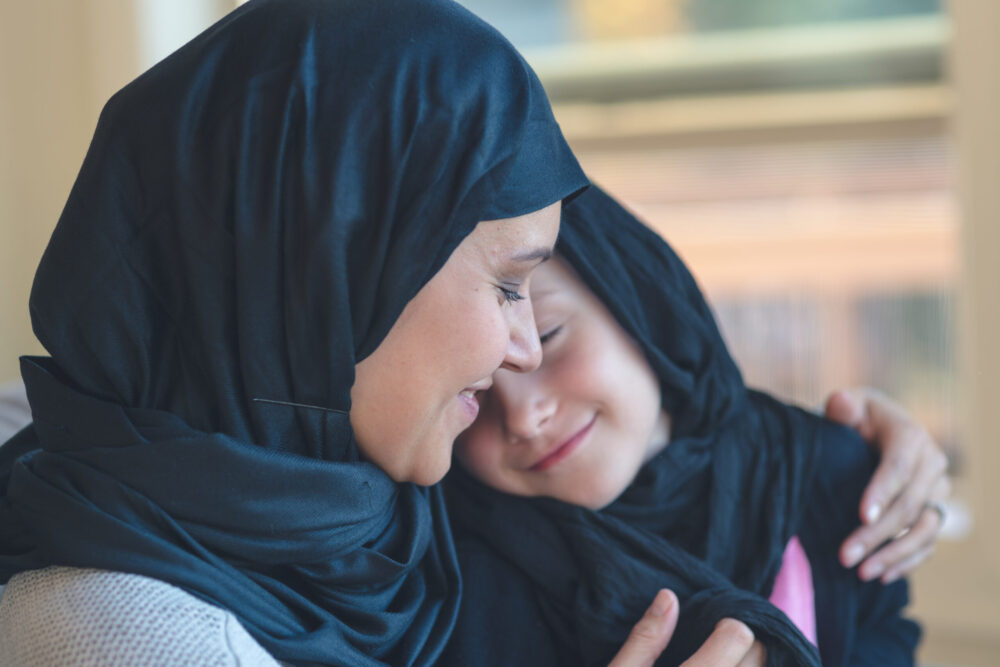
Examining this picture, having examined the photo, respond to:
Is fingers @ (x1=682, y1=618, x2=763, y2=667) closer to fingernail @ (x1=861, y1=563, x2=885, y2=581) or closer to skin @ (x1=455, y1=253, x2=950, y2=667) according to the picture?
skin @ (x1=455, y1=253, x2=950, y2=667)

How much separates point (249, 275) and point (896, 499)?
891 millimetres

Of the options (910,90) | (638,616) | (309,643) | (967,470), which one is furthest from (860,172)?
(309,643)

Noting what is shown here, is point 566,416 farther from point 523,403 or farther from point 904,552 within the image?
point 904,552

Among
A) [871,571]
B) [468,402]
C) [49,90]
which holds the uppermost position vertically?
[49,90]

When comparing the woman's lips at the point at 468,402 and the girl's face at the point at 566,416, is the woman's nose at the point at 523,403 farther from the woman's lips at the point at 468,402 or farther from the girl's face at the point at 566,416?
the woman's lips at the point at 468,402

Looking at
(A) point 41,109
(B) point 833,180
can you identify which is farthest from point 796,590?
(B) point 833,180

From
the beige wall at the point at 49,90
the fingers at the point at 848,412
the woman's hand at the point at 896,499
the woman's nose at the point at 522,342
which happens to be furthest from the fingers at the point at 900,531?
the beige wall at the point at 49,90

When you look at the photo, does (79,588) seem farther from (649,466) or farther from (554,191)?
(649,466)

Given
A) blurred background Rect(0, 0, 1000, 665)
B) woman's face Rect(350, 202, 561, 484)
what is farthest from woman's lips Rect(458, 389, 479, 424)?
blurred background Rect(0, 0, 1000, 665)

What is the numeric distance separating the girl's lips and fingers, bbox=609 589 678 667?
19 cm

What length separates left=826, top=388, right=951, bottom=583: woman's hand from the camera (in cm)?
125

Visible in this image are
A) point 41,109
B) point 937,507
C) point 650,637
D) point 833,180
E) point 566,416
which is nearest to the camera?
point 650,637

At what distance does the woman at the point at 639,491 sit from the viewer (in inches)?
42.5

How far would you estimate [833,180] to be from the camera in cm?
243
